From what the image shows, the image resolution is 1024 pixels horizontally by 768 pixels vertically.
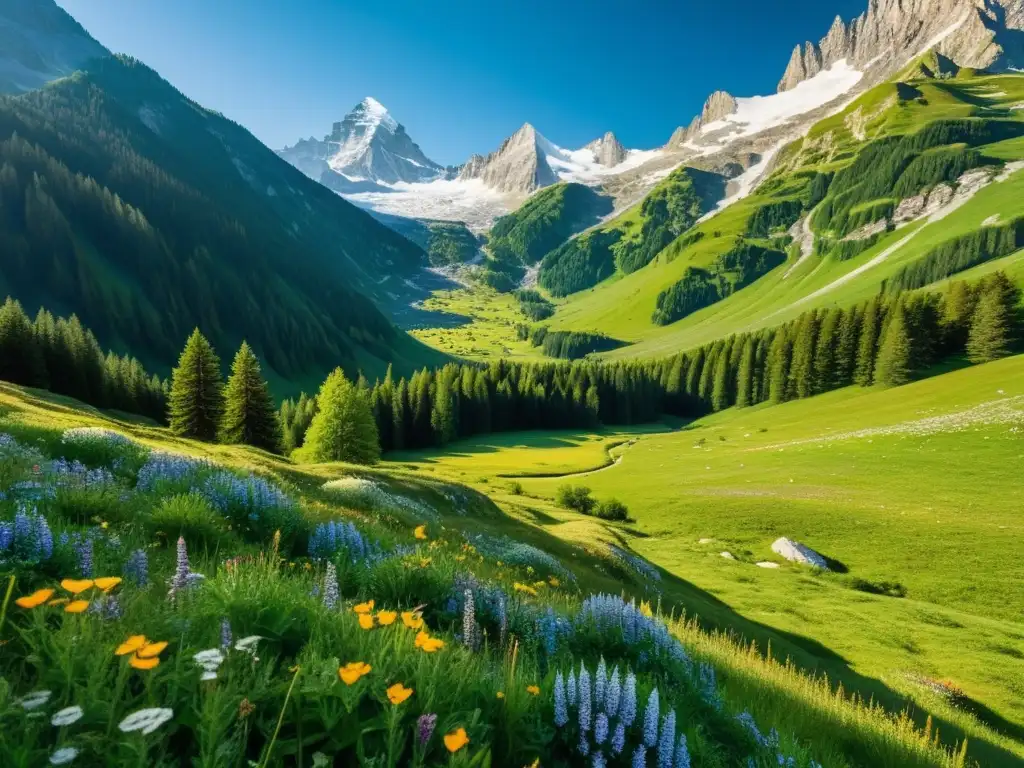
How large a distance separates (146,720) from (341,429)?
75.1 m

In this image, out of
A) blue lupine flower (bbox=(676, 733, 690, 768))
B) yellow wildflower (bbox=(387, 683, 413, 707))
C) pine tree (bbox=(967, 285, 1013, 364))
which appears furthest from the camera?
pine tree (bbox=(967, 285, 1013, 364))

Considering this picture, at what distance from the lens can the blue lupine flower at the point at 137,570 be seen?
182 inches

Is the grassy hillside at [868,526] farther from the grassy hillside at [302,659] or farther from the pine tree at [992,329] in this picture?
the pine tree at [992,329]

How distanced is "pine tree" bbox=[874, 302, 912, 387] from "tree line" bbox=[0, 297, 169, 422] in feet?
529

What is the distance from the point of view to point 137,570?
4785mm

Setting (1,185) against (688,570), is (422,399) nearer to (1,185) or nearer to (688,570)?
(688,570)

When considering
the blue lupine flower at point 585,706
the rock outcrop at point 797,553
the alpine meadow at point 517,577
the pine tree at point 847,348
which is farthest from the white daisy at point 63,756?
the pine tree at point 847,348

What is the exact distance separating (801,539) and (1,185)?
249026 millimetres

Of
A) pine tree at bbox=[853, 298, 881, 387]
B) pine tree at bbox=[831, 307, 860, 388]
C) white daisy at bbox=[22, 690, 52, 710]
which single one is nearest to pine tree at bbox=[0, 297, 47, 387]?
white daisy at bbox=[22, 690, 52, 710]

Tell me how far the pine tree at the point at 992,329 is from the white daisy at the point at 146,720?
154 metres

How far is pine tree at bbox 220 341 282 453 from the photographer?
6962 cm

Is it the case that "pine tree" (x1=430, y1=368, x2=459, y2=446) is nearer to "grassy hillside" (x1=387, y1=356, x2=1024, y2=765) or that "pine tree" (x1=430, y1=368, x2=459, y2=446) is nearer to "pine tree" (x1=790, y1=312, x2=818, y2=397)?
"grassy hillside" (x1=387, y1=356, x2=1024, y2=765)

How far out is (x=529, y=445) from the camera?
5448 inches

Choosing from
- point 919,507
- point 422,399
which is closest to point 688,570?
point 919,507
